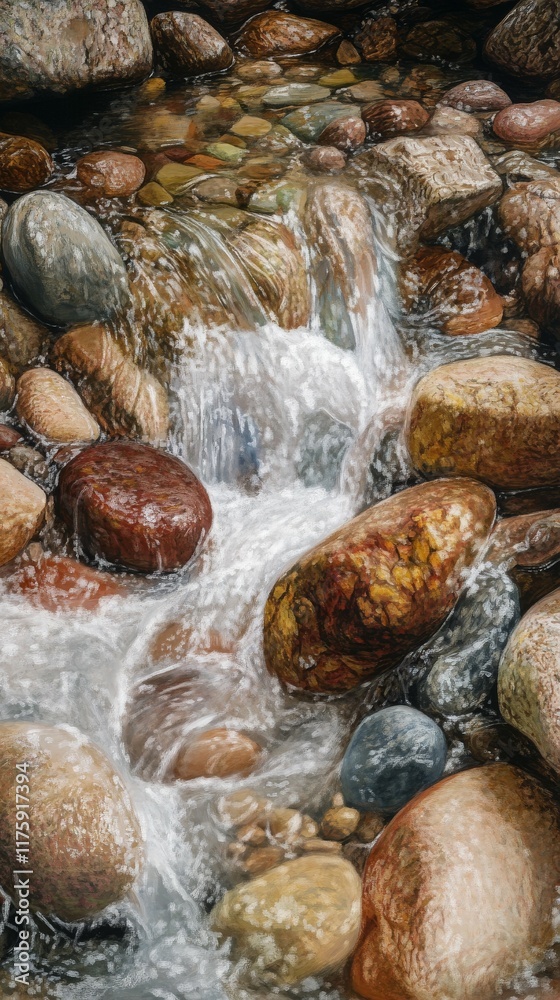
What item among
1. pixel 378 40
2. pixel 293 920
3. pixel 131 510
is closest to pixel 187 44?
pixel 378 40

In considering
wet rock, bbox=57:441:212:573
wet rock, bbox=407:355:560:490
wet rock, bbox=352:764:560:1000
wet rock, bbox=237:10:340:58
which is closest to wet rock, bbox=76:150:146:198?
wet rock, bbox=57:441:212:573

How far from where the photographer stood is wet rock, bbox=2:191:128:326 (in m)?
3.67

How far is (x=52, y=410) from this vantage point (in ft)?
11.8

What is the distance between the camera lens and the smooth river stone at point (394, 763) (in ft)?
8.30

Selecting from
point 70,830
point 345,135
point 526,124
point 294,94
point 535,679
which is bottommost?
point 70,830

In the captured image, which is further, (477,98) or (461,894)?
(477,98)

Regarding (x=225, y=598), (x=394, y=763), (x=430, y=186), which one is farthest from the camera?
(x=430, y=186)

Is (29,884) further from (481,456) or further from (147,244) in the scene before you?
(147,244)

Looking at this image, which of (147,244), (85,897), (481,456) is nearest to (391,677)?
(481,456)

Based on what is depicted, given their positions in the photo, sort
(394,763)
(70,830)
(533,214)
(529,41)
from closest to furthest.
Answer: (70,830) → (394,763) → (533,214) → (529,41)

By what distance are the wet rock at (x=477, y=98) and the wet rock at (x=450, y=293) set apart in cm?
142

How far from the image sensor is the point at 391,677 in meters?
2.91

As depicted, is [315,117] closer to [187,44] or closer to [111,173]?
[187,44]

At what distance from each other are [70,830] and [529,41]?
5.58 meters
